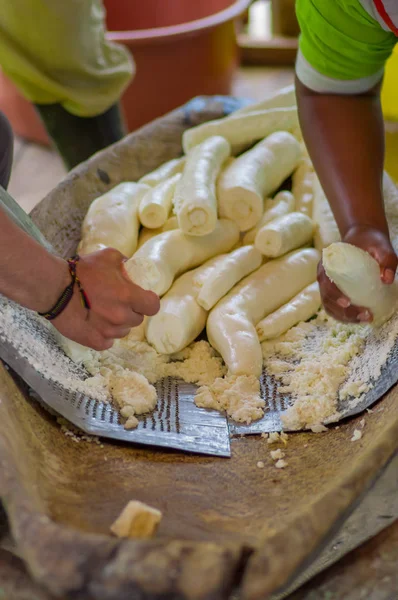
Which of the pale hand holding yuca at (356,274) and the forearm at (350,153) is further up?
the forearm at (350,153)

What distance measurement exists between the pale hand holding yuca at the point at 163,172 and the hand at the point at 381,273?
514 millimetres

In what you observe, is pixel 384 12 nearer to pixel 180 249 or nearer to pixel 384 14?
pixel 384 14

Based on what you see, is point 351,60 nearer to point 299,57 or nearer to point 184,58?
point 299,57

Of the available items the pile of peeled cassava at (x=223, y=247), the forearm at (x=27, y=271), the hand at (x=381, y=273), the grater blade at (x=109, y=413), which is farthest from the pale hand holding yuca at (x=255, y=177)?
the forearm at (x=27, y=271)

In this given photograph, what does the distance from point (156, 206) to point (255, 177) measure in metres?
0.20

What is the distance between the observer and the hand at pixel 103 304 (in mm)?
796

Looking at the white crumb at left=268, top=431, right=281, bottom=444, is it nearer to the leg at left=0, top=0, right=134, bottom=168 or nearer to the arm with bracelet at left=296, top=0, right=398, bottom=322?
the arm with bracelet at left=296, top=0, right=398, bottom=322

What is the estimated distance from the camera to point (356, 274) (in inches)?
34.2

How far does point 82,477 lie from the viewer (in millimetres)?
762

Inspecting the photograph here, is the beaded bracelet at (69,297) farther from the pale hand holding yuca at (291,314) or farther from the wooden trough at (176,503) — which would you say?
the pale hand holding yuca at (291,314)

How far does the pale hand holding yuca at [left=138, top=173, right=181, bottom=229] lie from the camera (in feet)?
4.00

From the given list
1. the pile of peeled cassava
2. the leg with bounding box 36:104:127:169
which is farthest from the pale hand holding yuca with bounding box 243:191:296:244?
Result: the leg with bounding box 36:104:127:169

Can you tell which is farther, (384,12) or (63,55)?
(63,55)

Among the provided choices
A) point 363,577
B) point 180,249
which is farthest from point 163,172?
point 363,577
